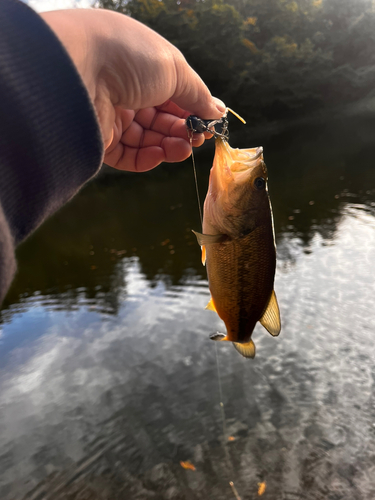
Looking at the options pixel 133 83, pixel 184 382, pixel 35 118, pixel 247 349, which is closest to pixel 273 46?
pixel 184 382

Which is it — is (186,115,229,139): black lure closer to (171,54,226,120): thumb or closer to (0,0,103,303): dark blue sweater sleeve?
(171,54,226,120): thumb

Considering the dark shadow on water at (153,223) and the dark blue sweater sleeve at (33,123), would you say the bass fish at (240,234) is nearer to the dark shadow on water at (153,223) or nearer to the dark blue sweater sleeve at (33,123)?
the dark blue sweater sleeve at (33,123)

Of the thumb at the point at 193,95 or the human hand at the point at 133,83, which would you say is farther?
the thumb at the point at 193,95

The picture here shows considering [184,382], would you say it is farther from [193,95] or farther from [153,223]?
[153,223]

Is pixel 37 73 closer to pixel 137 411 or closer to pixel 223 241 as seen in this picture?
pixel 223 241

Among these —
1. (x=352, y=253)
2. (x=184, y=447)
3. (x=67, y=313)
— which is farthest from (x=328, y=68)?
(x=184, y=447)

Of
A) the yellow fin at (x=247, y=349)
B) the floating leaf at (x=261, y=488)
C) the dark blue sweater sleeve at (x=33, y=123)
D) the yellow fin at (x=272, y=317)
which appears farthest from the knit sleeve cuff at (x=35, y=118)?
the floating leaf at (x=261, y=488)

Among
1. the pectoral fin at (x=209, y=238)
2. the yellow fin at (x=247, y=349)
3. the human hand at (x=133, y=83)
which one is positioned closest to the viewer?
the human hand at (x=133, y=83)

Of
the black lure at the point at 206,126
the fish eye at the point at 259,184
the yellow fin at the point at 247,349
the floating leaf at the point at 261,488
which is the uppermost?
the black lure at the point at 206,126
